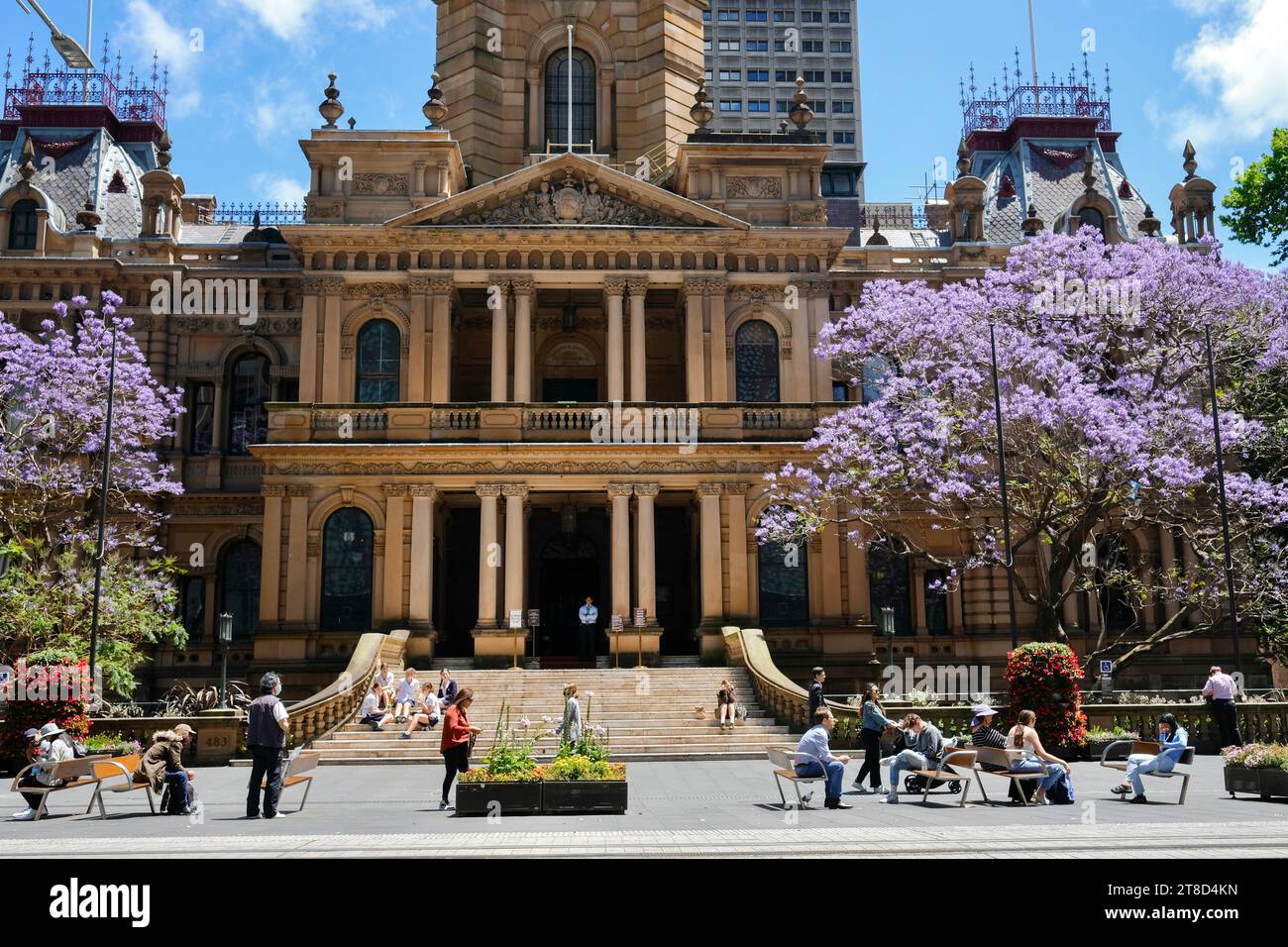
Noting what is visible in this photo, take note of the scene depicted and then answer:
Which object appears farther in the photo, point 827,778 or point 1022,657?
point 1022,657

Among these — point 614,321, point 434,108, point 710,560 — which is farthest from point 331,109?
point 710,560

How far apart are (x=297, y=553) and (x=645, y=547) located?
33.4 feet

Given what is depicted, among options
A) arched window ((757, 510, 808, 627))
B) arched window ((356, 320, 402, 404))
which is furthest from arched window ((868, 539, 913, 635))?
arched window ((356, 320, 402, 404))

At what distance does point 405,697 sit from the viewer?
2778 cm

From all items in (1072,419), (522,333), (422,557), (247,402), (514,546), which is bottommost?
(422,557)

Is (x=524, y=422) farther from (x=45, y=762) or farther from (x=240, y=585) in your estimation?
(x=45, y=762)

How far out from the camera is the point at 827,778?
52.0 feet

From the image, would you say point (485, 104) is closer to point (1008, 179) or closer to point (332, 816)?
point (1008, 179)

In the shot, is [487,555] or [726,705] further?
[487,555]

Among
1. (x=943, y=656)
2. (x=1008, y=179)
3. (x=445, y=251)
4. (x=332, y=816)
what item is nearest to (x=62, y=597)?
(x=445, y=251)

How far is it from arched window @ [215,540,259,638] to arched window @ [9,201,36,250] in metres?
12.7

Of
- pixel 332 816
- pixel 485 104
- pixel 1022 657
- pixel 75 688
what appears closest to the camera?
pixel 332 816

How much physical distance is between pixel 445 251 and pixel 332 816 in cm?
2374

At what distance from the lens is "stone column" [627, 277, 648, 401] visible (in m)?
35.9
